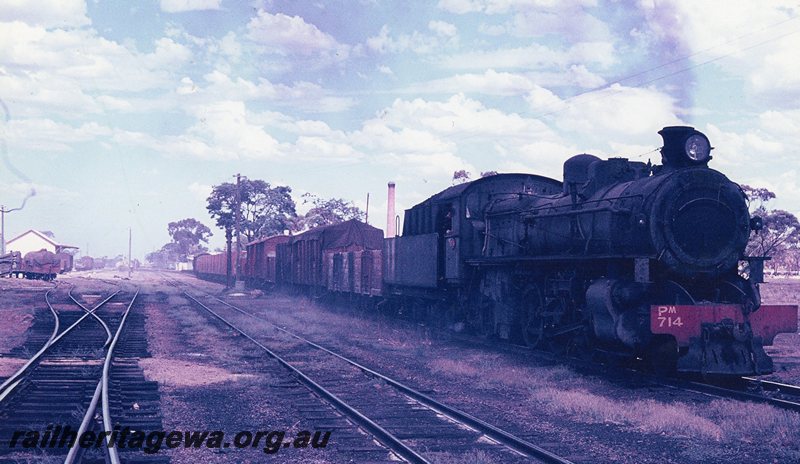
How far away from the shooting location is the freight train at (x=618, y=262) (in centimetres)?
1047

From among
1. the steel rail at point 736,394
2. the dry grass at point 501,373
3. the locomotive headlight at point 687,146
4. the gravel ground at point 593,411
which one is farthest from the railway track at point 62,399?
the locomotive headlight at point 687,146

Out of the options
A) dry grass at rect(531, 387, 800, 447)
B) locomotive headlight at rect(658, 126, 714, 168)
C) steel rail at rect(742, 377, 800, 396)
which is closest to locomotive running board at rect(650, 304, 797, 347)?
steel rail at rect(742, 377, 800, 396)

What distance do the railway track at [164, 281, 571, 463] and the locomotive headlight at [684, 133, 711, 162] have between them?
5.58 m

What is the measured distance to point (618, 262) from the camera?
37.5ft

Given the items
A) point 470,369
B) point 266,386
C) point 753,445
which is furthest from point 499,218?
point 753,445

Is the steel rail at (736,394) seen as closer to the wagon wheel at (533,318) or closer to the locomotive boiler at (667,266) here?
the locomotive boiler at (667,266)

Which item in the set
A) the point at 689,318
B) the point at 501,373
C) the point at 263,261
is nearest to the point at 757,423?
the point at 689,318

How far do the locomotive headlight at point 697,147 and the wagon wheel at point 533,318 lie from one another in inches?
152

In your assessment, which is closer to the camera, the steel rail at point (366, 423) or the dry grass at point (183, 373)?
the steel rail at point (366, 423)

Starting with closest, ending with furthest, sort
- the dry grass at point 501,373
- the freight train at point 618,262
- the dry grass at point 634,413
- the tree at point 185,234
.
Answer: the dry grass at point 634,413 → the freight train at point 618,262 → the dry grass at point 501,373 → the tree at point 185,234

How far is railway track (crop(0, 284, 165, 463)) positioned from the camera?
6.71 m

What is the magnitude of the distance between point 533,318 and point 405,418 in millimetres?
6120

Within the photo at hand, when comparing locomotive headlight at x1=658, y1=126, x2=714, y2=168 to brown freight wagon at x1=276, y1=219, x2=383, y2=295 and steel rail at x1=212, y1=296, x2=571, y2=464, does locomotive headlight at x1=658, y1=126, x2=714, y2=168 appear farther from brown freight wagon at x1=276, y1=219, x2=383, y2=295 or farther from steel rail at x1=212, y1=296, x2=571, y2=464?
brown freight wagon at x1=276, y1=219, x2=383, y2=295

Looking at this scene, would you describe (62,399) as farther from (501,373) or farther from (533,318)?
(533,318)
